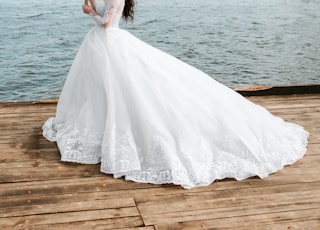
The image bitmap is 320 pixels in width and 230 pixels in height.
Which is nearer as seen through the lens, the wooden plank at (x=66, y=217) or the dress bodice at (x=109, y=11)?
the wooden plank at (x=66, y=217)

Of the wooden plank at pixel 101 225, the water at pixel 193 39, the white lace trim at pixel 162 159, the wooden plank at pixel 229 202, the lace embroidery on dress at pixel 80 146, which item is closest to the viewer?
the wooden plank at pixel 101 225

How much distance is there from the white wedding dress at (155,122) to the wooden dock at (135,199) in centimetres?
11

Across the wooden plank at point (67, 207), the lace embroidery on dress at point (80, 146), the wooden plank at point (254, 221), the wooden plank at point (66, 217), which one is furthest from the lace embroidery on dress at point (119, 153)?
the wooden plank at point (254, 221)

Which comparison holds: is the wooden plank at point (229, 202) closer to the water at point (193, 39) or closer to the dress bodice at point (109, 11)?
the dress bodice at point (109, 11)

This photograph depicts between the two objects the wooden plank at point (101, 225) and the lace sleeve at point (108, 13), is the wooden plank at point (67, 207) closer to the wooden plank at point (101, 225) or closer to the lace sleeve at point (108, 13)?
the wooden plank at point (101, 225)

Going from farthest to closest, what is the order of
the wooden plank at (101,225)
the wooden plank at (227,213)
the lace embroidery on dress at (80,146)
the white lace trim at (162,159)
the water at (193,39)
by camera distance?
1. the water at (193,39)
2. the lace embroidery on dress at (80,146)
3. the white lace trim at (162,159)
4. the wooden plank at (227,213)
5. the wooden plank at (101,225)

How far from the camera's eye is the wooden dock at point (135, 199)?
2.86 meters

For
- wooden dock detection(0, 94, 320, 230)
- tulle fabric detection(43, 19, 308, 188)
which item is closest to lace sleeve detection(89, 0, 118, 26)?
tulle fabric detection(43, 19, 308, 188)

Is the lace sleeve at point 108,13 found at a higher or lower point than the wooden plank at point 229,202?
higher

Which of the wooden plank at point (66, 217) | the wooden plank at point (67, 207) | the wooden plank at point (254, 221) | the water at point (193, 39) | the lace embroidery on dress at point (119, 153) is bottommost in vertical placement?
the water at point (193, 39)

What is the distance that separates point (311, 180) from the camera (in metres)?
3.48

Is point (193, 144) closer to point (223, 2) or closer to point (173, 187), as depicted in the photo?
point (173, 187)

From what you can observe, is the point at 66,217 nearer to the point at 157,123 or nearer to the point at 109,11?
the point at 157,123

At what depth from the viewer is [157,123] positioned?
3578mm
